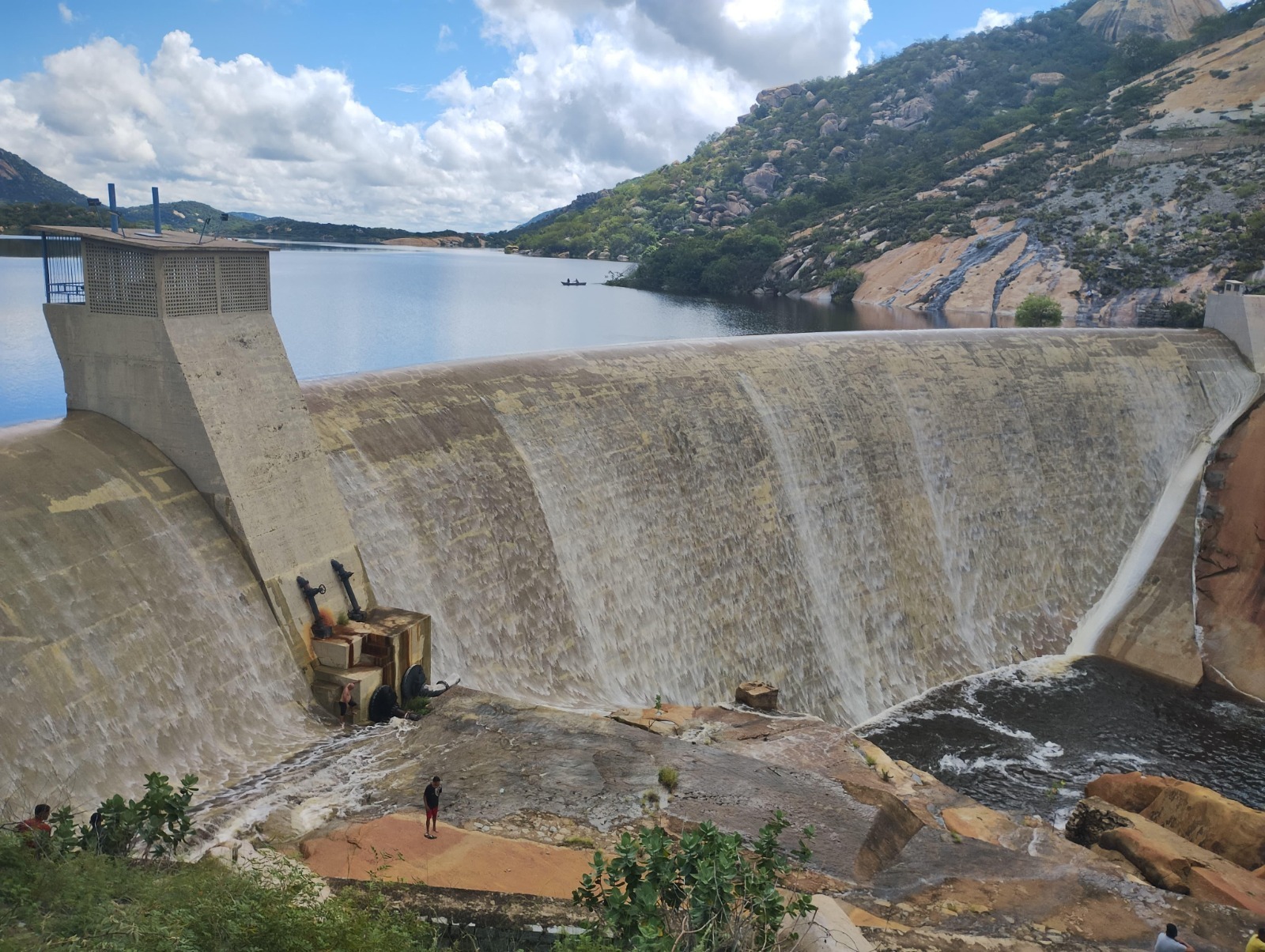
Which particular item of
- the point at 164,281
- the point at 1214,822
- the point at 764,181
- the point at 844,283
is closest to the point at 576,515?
the point at 164,281

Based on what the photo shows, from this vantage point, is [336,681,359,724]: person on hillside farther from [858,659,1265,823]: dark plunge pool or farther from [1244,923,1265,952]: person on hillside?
[858,659,1265,823]: dark plunge pool

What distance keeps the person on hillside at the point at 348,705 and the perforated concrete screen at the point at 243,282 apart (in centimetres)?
531

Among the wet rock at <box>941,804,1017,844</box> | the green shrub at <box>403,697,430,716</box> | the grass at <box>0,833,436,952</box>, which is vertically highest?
the grass at <box>0,833,436,952</box>

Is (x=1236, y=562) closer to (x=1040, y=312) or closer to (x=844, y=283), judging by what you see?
(x=1040, y=312)

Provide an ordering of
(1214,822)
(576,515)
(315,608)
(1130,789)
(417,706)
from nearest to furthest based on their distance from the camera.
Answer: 1. (417,706)
2. (315,608)
3. (1214,822)
4. (1130,789)
5. (576,515)

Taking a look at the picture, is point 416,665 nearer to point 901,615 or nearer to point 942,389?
point 901,615

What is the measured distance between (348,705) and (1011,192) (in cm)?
7262

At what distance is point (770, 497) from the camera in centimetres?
2214

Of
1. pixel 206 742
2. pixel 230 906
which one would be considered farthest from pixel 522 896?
pixel 206 742

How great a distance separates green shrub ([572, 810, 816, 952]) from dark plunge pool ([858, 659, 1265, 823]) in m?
11.9

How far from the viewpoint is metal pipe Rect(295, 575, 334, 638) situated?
532 inches

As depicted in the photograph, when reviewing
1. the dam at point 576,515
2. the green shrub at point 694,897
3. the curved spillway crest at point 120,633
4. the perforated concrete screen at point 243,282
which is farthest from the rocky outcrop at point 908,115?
the green shrub at point 694,897

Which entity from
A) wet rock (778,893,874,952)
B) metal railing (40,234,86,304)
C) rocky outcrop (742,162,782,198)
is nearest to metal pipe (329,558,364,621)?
metal railing (40,234,86,304)

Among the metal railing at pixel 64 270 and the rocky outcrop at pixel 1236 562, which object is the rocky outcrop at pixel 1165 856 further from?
the metal railing at pixel 64 270
